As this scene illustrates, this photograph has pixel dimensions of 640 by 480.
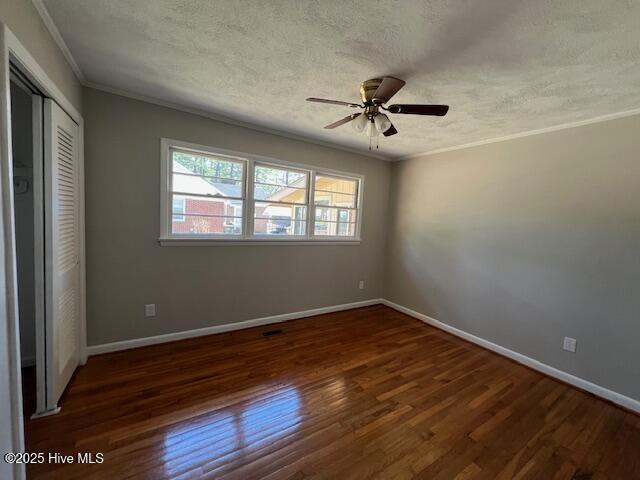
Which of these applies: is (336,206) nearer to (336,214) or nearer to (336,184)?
(336,214)

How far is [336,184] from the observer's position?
3.93 m

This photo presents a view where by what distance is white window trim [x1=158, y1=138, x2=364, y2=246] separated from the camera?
8.64ft

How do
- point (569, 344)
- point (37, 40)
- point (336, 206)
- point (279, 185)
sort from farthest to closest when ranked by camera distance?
point (336, 206)
point (279, 185)
point (569, 344)
point (37, 40)

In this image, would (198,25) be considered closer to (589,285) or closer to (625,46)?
(625,46)

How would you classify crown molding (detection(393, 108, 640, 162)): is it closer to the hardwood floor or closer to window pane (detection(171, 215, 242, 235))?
the hardwood floor

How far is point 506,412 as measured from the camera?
202 centimetres

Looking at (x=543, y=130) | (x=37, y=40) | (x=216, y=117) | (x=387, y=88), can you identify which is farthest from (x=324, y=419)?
(x=543, y=130)

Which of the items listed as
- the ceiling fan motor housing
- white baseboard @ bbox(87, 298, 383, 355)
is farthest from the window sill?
the ceiling fan motor housing

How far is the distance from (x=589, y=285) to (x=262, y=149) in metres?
3.46

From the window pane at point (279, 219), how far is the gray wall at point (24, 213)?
1.89 m

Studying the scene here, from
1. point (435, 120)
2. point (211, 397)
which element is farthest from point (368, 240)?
point (211, 397)

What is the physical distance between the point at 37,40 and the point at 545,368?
14.7 ft

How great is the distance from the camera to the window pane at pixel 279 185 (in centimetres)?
321

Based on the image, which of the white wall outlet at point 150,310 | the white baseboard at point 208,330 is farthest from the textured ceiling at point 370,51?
the white baseboard at point 208,330
